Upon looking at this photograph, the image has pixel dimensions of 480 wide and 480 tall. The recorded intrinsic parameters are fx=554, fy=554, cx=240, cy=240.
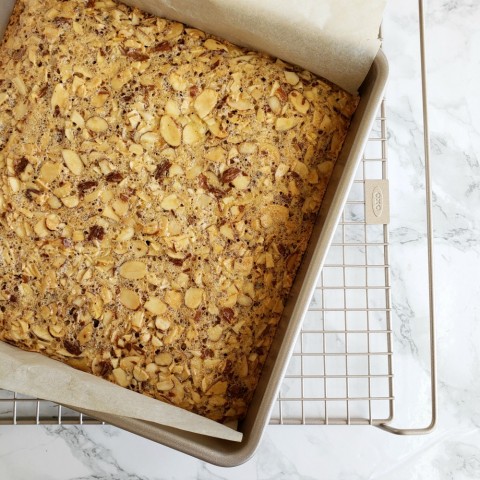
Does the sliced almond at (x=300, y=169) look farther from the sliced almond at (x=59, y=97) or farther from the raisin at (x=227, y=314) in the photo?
the sliced almond at (x=59, y=97)

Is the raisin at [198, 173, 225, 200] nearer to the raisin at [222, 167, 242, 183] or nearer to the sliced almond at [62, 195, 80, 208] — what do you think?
the raisin at [222, 167, 242, 183]

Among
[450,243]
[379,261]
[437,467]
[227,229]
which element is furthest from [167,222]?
[437,467]

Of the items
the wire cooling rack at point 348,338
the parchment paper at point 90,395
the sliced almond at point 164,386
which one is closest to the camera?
the parchment paper at point 90,395

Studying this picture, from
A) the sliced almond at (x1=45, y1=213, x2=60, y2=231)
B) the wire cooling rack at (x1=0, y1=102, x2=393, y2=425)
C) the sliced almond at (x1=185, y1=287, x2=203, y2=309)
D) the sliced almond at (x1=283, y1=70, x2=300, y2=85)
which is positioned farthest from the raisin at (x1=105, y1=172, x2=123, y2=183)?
the wire cooling rack at (x1=0, y1=102, x2=393, y2=425)

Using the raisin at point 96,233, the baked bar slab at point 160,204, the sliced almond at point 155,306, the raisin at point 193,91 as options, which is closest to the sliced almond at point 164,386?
the baked bar slab at point 160,204

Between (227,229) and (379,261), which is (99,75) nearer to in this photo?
(227,229)

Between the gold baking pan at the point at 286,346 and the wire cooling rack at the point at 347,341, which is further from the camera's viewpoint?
the wire cooling rack at the point at 347,341
